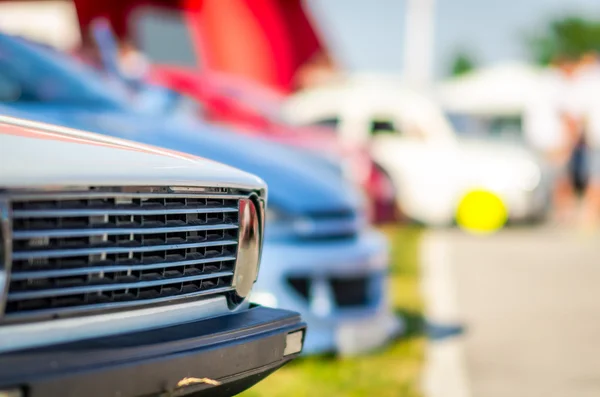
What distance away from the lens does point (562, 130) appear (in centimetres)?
1360

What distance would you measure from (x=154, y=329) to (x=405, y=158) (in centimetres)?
1011

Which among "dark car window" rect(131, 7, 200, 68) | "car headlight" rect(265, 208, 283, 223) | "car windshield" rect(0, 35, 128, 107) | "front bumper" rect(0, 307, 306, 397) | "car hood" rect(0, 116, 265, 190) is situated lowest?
"front bumper" rect(0, 307, 306, 397)

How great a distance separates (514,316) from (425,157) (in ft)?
19.5

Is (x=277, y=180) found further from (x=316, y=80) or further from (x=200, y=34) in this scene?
(x=200, y=34)

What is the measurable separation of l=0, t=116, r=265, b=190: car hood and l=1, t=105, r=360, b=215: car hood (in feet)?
5.64

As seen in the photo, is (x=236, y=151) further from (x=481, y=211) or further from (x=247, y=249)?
(x=481, y=211)

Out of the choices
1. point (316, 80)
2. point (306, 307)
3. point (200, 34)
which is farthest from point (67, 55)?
point (200, 34)

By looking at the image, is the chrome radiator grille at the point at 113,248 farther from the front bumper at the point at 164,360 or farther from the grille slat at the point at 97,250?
the front bumper at the point at 164,360

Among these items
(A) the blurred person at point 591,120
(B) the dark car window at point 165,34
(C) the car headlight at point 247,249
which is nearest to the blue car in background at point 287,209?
(C) the car headlight at point 247,249

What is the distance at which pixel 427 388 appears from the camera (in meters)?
5.00

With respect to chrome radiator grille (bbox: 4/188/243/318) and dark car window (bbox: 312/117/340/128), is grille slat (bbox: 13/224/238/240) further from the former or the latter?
dark car window (bbox: 312/117/340/128)

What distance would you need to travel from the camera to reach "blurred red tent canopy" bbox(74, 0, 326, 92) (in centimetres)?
2044

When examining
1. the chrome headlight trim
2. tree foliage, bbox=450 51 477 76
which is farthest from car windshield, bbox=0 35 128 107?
tree foliage, bbox=450 51 477 76

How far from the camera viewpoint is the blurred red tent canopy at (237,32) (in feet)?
67.1
